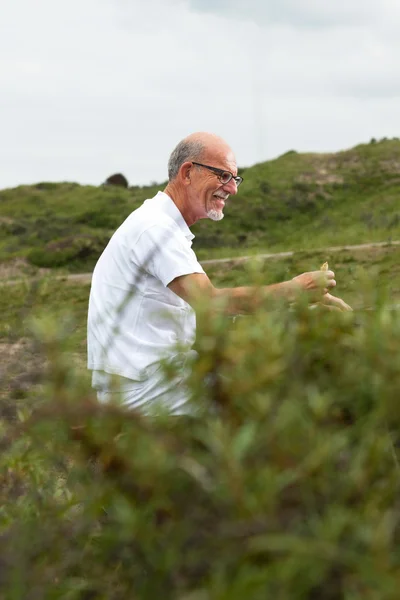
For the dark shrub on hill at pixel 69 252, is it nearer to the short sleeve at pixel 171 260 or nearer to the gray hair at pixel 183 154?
the gray hair at pixel 183 154

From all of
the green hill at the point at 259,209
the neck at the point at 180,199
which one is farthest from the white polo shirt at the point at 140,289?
the green hill at the point at 259,209

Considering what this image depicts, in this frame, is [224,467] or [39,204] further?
[39,204]

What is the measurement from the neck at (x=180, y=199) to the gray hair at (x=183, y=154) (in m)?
0.09

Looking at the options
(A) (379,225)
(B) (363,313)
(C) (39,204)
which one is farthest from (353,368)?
(C) (39,204)

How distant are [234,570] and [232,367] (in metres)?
0.39

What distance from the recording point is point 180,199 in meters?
4.30

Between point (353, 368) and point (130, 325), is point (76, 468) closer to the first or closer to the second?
point (353, 368)

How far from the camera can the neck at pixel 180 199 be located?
430 cm

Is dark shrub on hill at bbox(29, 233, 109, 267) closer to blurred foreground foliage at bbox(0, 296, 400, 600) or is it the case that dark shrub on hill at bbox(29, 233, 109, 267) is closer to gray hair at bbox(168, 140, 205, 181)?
gray hair at bbox(168, 140, 205, 181)

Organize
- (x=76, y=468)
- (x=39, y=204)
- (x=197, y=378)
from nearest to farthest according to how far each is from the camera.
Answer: (x=197, y=378), (x=76, y=468), (x=39, y=204)

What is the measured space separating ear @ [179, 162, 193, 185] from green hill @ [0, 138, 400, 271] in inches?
728

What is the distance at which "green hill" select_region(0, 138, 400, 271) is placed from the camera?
25328 millimetres

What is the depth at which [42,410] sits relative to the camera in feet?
5.52

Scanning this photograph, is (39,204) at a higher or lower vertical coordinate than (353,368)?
lower
